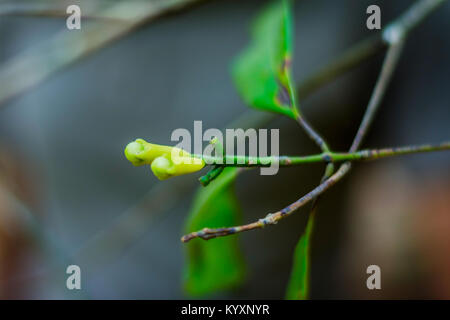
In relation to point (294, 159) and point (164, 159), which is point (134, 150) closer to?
point (164, 159)

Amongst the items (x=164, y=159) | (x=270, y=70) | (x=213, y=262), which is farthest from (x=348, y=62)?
(x=164, y=159)

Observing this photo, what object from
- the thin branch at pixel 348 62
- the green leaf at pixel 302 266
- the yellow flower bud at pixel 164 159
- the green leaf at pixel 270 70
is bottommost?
the green leaf at pixel 302 266

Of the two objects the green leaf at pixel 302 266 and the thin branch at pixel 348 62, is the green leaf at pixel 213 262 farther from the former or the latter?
the thin branch at pixel 348 62

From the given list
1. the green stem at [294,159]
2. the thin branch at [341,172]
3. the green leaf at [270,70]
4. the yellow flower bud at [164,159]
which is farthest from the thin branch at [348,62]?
the yellow flower bud at [164,159]
